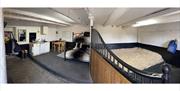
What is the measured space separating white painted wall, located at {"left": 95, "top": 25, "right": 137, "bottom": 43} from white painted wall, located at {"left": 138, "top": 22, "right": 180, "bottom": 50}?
0.11 metres

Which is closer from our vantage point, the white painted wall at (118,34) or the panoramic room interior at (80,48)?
the panoramic room interior at (80,48)

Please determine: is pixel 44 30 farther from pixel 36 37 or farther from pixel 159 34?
pixel 159 34

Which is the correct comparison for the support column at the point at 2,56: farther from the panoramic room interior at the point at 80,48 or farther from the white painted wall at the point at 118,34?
the white painted wall at the point at 118,34

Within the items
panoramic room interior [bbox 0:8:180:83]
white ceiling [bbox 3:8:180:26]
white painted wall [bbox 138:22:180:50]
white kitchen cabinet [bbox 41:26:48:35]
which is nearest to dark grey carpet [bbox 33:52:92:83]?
panoramic room interior [bbox 0:8:180:83]

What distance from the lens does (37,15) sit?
137 centimetres

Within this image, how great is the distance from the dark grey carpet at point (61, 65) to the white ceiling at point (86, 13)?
0.44m

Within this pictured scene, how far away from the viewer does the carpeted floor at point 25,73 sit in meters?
1.30

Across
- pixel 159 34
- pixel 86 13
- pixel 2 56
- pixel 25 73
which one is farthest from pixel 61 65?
pixel 159 34

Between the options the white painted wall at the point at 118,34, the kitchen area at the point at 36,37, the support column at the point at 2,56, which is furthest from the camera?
the white painted wall at the point at 118,34

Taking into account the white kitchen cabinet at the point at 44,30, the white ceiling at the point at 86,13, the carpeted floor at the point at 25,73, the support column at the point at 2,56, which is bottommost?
the carpeted floor at the point at 25,73

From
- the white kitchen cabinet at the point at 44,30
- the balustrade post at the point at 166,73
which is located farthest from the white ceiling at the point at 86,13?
the balustrade post at the point at 166,73

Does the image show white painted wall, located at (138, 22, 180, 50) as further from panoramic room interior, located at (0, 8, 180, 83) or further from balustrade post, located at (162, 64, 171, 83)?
balustrade post, located at (162, 64, 171, 83)

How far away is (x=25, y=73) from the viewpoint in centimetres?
155
